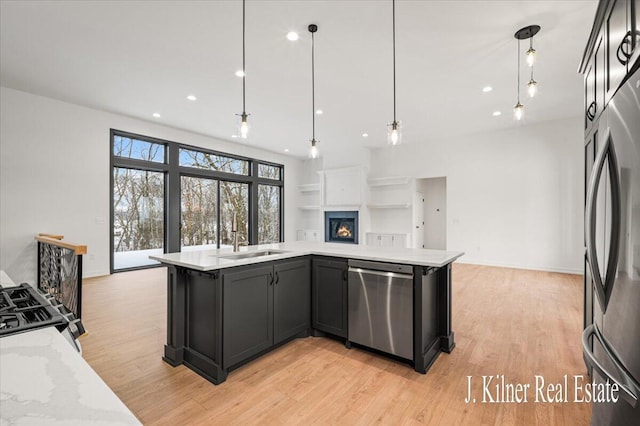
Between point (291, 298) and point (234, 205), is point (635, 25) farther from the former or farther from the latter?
point (234, 205)

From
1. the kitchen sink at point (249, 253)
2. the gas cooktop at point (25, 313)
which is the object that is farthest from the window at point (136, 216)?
the gas cooktop at point (25, 313)

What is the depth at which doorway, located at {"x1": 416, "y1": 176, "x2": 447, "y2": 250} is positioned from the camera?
7.92 meters

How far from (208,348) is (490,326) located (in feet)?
9.21

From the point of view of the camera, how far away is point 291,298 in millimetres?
2664

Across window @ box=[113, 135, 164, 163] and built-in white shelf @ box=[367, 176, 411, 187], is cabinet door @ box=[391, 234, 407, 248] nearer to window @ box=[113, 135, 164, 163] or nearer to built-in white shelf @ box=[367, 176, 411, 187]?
built-in white shelf @ box=[367, 176, 411, 187]

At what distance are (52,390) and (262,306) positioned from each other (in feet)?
6.30

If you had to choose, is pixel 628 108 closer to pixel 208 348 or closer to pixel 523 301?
pixel 208 348

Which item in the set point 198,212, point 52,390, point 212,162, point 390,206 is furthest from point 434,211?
point 52,390

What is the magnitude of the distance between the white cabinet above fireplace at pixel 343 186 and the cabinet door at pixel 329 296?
528cm

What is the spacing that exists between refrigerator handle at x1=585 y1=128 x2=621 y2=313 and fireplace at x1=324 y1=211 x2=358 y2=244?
6.82m

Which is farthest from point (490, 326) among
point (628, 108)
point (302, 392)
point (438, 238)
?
point (438, 238)

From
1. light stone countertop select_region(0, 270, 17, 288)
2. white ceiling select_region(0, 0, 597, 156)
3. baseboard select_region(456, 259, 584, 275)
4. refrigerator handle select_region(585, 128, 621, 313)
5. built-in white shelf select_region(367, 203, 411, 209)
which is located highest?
white ceiling select_region(0, 0, 597, 156)

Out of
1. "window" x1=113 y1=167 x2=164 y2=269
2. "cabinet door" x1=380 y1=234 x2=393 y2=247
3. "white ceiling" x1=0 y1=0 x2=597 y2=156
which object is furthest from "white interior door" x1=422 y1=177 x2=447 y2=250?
"window" x1=113 y1=167 x2=164 y2=269

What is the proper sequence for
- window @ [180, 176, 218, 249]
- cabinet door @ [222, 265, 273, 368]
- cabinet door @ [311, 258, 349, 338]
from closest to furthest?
cabinet door @ [222, 265, 273, 368], cabinet door @ [311, 258, 349, 338], window @ [180, 176, 218, 249]
